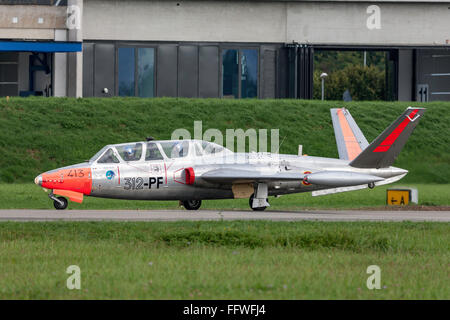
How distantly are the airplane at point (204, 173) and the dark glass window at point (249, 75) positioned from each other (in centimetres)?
2672

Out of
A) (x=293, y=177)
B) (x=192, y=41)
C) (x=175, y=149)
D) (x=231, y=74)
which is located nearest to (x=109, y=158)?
(x=175, y=149)

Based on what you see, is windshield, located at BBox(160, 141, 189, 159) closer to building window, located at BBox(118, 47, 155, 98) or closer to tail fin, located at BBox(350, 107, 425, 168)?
tail fin, located at BBox(350, 107, 425, 168)

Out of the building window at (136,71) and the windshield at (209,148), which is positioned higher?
the building window at (136,71)

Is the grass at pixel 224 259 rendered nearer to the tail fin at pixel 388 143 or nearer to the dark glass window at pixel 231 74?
the tail fin at pixel 388 143

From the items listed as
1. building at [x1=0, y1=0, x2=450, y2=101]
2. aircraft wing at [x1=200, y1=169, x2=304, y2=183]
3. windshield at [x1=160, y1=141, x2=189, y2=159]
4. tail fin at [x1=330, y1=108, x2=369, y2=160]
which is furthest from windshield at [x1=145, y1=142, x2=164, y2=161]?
building at [x1=0, y1=0, x2=450, y2=101]

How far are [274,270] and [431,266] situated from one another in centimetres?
244

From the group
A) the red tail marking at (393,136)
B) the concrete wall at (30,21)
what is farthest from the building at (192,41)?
the red tail marking at (393,136)

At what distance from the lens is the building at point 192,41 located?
49.4 m

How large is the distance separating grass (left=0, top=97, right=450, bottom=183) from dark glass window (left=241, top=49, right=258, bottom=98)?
4264 millimetres

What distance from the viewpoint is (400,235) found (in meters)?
17.0

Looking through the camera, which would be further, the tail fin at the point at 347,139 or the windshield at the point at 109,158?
the tail fin at the point at 347,139

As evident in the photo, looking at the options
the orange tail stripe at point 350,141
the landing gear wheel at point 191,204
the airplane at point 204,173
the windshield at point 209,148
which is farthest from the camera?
the orange tail stripe at point 350,141

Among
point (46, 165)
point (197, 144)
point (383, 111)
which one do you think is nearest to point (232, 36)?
point (383, 111)

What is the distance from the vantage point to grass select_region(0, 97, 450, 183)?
3994 cm
